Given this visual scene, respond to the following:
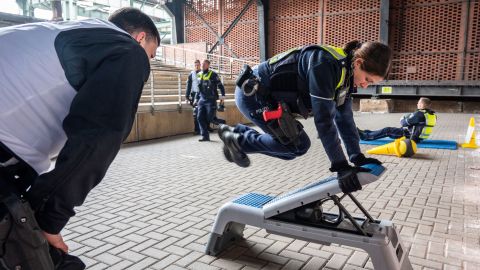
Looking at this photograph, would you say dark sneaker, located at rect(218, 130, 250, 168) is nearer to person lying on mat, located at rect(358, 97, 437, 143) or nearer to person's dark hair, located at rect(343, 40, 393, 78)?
person's dark hair, located at rect(343, 40, 393, 78)

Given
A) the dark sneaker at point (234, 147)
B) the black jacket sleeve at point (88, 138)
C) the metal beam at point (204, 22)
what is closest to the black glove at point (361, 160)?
the dark sneaker at point (234, 147)

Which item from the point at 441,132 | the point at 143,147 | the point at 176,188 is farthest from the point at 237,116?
the point at 176,188

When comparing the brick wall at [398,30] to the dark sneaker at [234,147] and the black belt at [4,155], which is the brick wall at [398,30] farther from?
the black belt at [4,155]

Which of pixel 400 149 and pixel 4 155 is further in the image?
pixel 400 149

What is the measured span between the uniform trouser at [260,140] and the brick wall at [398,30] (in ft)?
65.0

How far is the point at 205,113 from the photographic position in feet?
33.5

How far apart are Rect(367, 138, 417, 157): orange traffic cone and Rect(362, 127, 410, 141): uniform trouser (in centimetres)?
106

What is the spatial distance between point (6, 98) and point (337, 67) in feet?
7.38

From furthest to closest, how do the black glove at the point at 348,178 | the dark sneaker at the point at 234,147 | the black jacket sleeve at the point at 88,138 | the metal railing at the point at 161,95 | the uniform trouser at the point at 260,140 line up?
the metal railing at the point at 161,95, the dark sneaker at the point at 234,147, the uniform trouser at the point at 260,140, the black glove at the point at 348,178, the black jacket sleeve at the point at 88,138

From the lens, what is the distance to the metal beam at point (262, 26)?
953 inches

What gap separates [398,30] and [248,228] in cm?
2061

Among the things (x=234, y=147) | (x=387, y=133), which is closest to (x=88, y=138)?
(x=234, y=147)

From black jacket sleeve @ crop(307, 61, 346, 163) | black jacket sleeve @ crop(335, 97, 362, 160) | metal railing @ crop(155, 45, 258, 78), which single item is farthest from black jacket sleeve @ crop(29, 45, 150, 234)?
metal railing @ crop(155, 45, 258, 78)

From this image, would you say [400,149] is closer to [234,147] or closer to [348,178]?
[234,147]
